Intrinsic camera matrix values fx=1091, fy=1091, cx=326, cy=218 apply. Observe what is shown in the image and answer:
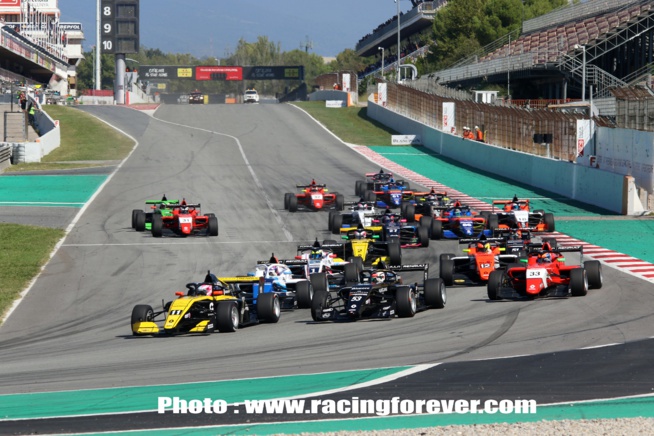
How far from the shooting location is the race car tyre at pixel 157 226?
3228 cm

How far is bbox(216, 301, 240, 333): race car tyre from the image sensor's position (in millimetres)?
19156

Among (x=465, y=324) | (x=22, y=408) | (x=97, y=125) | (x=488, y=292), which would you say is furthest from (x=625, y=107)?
(x=97, y=125)

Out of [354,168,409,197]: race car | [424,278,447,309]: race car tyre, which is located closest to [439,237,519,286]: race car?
[424,278,447,309]: race car tyre

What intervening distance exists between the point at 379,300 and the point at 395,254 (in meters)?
5.86

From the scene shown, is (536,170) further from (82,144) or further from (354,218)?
(82,144)

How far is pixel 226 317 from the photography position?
1916 centimetres

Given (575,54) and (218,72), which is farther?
(218,72)

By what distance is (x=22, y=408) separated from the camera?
44.0 ft

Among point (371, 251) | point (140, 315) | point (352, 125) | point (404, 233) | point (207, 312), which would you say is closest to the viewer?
point (140, 315)

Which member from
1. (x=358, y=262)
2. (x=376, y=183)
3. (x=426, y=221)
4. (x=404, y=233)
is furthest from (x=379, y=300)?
(x=376, y=183)

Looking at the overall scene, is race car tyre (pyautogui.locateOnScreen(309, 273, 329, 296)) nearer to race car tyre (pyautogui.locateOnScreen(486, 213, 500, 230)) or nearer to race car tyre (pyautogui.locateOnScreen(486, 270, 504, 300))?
race car tyre (pyautogui.locateOnScreen(486, 270, 504, 300))

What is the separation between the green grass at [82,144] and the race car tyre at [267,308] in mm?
33192

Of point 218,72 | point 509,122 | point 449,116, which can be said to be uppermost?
point 218,72

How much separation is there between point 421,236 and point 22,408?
17.7 meters
